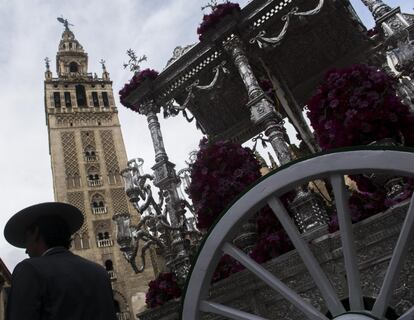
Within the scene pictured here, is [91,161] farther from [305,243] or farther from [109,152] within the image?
[305,243]

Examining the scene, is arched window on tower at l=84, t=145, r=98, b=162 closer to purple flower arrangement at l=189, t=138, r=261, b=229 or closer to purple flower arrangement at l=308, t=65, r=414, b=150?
purple flower arrangement at l=189, t=138, r=261, b=229

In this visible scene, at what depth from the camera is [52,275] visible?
8.36ft

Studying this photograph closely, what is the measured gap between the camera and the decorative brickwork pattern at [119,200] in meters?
42.2

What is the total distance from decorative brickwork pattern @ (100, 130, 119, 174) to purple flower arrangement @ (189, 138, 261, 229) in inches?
1569

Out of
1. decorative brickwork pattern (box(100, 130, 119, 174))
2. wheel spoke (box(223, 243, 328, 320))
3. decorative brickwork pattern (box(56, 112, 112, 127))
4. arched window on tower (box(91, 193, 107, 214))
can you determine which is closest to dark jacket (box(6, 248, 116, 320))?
wheel spoke (box(223, 243, 328, 320))

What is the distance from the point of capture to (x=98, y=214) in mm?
41094

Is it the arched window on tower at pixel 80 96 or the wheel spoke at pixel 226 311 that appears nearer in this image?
the wheel spoke at pixel 226 311

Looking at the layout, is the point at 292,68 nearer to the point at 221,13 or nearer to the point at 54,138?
the point at 221,13

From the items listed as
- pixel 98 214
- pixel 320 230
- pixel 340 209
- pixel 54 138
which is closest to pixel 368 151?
pixel 340 209

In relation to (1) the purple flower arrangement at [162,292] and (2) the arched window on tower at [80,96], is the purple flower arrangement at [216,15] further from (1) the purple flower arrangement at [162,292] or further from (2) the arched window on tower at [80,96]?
(2) the arched window on tower at [80,96]

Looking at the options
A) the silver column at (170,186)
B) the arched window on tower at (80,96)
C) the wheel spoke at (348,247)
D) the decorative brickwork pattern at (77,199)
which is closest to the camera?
the wheel spoke at (348,247)

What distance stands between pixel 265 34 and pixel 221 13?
0.94 m

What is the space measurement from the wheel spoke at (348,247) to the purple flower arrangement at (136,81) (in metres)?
6.71

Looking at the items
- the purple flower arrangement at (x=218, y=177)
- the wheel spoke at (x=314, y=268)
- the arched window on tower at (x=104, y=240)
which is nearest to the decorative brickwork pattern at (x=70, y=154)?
the arched window on tower at (x=104, y=240)
